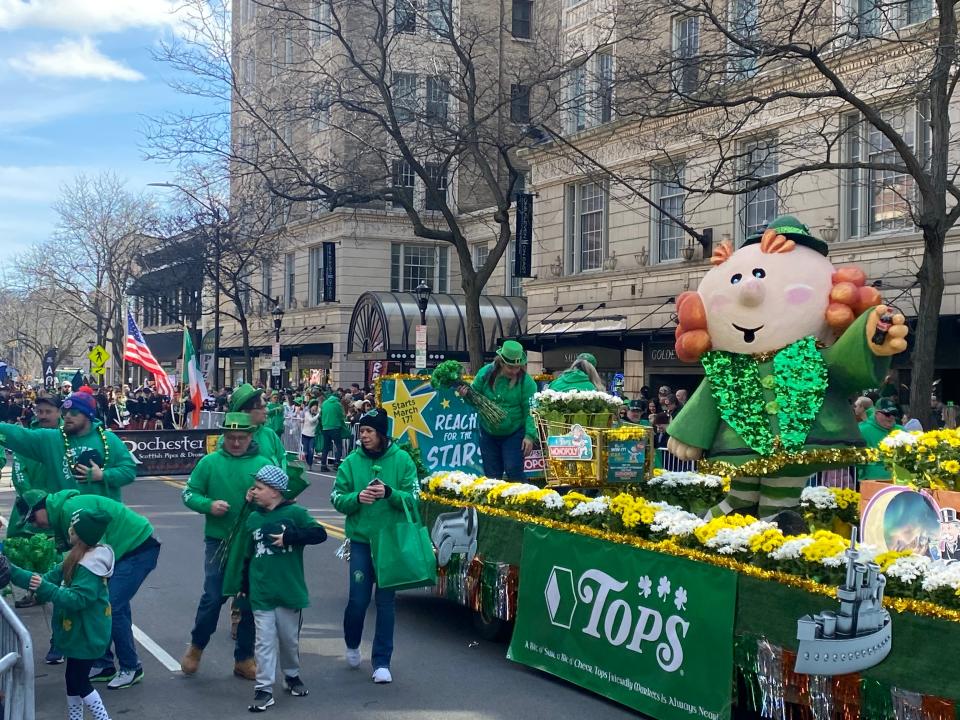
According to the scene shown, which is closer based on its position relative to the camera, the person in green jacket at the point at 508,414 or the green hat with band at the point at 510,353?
the green hat with band at the point at 510,353

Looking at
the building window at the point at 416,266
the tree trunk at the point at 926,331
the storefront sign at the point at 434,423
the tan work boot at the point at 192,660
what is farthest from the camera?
the building window at the point at 416,266

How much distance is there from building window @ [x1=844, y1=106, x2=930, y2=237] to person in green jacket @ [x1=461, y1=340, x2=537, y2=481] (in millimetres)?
10780

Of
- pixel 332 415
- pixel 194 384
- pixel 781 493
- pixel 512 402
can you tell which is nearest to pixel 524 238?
pixel 332 415

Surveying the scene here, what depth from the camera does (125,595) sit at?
6.88 meters

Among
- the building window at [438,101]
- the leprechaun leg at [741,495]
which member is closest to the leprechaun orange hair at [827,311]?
the leprechaun leg at [741,495]

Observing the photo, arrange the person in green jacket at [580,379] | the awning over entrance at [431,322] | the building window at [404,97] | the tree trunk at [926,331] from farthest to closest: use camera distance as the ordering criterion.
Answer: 1. the awning over entrance at [431,322]
2. the building window at [404,97]
3. the tree trunk at [926,331]
4. the person in green jacket at [580,379]

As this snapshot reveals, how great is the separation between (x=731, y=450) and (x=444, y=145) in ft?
55.7

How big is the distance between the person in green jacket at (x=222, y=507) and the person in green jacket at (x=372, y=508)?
2.02 feet

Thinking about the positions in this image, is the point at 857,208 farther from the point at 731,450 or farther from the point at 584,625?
the point at 584,625

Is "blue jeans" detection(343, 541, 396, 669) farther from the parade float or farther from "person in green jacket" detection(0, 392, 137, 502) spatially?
"person in green jacket" detection(0, 392, 137, 502)

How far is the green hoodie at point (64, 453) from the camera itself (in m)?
7.99

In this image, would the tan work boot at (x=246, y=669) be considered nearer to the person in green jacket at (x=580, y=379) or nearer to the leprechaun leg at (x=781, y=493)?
the leprechaun leg at (x=781, y=493)

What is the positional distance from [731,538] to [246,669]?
3203 mm

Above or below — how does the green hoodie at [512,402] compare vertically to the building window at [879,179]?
below
